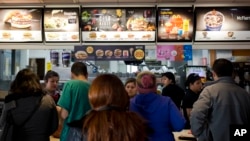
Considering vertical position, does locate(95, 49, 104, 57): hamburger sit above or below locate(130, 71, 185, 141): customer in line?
above

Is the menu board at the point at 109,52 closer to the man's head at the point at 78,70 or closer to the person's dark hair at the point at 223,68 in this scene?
the man's head at the point at 78,70

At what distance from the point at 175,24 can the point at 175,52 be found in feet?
1.40

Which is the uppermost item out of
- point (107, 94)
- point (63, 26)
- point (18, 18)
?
point (18, 18)

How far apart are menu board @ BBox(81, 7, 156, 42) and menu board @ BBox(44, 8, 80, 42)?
13cm

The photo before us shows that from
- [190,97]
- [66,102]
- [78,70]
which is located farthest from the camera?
[190,97]

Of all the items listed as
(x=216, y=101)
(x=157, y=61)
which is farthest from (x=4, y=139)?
(x=157, y=61)

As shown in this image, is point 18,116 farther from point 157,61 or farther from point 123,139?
point 157,61

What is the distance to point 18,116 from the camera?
101 inches

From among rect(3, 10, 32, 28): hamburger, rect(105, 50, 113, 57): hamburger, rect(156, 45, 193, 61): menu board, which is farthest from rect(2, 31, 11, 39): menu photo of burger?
rect(156, 45, 193, 61): menu board

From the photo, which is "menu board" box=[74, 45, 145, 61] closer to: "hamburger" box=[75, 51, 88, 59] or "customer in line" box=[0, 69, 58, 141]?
"hamburger" box=[75, 51, 88, 59]

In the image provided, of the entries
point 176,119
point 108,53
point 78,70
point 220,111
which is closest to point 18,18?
point 108,53

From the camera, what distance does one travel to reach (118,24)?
495 centimetres

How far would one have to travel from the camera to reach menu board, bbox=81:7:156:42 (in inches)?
194

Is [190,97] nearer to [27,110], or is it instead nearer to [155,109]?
[155,109]
